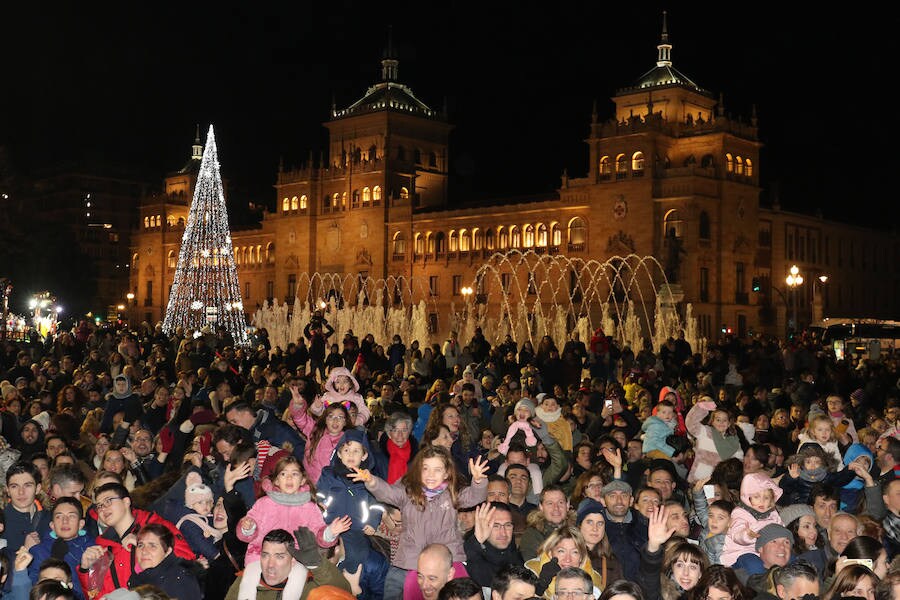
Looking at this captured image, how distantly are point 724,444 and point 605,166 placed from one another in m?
49.6

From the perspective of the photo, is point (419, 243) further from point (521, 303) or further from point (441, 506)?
point (441, 506)

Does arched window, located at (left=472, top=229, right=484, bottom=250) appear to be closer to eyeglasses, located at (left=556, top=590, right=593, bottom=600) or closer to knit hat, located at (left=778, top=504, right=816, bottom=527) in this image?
knit hat, located at (left=778, top=504, right=816, bottom=527)

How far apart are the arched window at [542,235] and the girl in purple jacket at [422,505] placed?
5677cm

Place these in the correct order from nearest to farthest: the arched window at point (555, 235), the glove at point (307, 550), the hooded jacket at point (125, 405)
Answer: the glove at point (307, 550) < the hooded jacket at point (125, 405) < the arched window at point (555, 235)

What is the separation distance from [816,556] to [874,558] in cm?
89

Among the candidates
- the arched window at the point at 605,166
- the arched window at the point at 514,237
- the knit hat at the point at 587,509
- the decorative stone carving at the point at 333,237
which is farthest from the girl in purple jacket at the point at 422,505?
the decorative stone carving at the point at 333,237

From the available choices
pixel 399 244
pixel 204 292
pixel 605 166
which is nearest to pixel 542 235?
pixel 605 166

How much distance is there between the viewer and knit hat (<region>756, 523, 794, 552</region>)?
7109 mm

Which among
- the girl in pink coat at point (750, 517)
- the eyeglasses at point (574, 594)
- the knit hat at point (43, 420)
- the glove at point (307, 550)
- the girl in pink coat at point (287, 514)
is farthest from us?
the knit hat at point (43, 420)

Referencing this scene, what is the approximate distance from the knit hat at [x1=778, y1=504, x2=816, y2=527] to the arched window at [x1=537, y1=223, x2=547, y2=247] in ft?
184

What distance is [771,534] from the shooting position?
712 centimetres

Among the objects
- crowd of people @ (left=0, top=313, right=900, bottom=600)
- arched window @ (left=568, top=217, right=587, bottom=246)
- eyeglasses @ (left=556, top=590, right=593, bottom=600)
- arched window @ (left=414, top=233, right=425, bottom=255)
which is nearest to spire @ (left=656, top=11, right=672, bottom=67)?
arched window @ (left=568, top=217, right=587, bottom=246)

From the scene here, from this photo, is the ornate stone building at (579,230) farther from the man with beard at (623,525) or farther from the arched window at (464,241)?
the man with beard at (623,525)

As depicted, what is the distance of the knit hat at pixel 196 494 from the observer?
7691 millimetres
